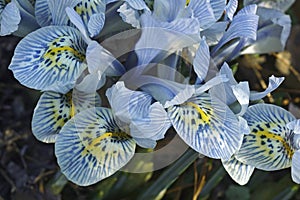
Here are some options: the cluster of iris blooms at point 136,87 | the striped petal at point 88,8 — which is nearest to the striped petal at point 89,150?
the cluster of iris blooms at point 136,87

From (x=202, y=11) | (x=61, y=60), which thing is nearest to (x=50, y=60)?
(x=61, y=60)

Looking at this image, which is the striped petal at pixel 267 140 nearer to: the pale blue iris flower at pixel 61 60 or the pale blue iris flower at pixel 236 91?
the pale blue iris flower at pixel 236 91

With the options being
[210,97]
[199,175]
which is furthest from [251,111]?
[199,175]

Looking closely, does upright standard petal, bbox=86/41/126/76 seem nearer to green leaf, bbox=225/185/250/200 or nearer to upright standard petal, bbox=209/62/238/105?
upright standard petal, bbox=209/62/238/105

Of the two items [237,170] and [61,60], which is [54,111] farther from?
[237,170]

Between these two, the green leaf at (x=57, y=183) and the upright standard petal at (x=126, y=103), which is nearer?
the upright standard petal at (x=126, y=103)

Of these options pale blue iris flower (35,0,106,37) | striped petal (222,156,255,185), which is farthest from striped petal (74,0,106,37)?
striped petal (222,156,255,185)

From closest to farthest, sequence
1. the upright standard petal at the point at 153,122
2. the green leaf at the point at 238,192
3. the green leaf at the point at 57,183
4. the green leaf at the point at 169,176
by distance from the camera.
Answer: the upright standard petal at the point at 153,122 → the green leaf at the point at 169,176 → the green leaf at the point at 57,183 → the green leaf at the point at 238,192

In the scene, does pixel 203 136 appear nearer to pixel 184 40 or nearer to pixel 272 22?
pixel 184 40
